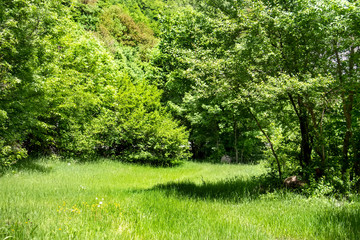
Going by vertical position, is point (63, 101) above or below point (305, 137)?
above

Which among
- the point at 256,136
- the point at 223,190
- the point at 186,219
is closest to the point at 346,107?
the point at 256,136

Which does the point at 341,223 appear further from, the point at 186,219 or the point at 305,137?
the point at 305,137

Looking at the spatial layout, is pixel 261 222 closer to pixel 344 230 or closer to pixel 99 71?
pixel 344 230

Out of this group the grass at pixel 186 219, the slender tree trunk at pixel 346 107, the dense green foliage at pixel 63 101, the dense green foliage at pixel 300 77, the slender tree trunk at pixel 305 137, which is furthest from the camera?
the dense green foliage at pixel 63 101

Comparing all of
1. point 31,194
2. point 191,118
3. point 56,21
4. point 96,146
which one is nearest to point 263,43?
point 31,194

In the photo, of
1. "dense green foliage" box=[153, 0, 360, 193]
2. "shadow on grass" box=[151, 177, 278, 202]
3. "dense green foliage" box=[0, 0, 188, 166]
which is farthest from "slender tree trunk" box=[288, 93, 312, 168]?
"dense green foliage" box=[0, 0, 188, 166]

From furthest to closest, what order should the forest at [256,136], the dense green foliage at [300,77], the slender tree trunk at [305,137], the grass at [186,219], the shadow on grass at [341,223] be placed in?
the slender tree trunk at [305,137]
the dense green foliage at [300,77]
the forest at [256,136]
the shadow on grass at [341,223]
the grass at [186,219]

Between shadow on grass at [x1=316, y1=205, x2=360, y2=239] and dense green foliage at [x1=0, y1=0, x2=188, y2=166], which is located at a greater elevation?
dense green foliage at [x1=0, y1=0, x2=188, y2=166]

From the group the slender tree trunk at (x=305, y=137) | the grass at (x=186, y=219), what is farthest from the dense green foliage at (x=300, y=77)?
the grass at (x=186, y=219)

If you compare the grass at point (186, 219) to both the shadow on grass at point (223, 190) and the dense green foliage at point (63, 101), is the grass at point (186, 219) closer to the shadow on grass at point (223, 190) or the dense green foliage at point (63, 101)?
the shadow on grass at point (223, 190)

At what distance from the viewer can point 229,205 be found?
561cm

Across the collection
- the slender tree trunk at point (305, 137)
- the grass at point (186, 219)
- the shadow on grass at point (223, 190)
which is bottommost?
the shadow on grass at point (223, 190)

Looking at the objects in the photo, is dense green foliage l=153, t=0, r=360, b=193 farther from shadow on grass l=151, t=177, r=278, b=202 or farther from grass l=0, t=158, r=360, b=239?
grass l=0, t=158, r=360, b=239

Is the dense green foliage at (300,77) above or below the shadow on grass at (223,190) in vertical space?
above
